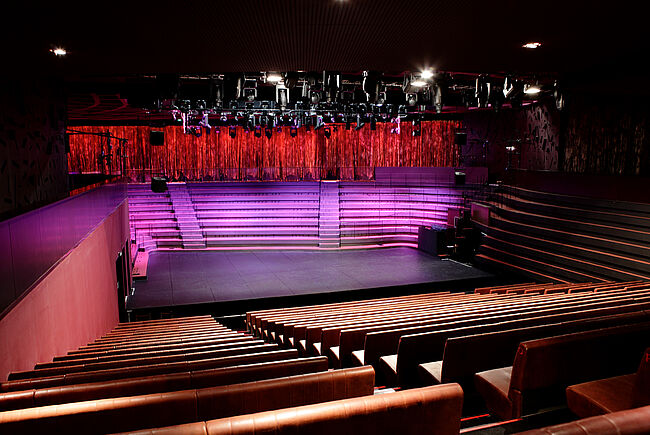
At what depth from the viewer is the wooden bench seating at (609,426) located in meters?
1.08

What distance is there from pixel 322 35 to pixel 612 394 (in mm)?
4512

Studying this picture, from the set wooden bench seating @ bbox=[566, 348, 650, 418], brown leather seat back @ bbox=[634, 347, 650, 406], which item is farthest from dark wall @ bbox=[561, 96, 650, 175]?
brown leather seat back @ bbox=[634, 347, 650, 406]

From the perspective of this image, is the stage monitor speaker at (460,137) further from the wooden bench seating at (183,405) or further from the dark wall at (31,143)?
the wooden bench seating at (183,405)

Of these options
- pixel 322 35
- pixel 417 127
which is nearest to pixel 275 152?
pixel 417 127

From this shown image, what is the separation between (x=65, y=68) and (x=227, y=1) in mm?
3870

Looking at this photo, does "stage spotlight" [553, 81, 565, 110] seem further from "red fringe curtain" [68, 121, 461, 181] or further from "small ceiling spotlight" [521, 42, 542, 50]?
"red fringe curtain" [68, 121, 461, 181]

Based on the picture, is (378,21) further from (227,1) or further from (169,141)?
(169,141)

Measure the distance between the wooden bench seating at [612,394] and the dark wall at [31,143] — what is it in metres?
6.18

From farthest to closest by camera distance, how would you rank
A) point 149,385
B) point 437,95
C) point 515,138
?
point 515,138 < point 437,95 < point 149,385

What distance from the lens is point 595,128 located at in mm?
12523

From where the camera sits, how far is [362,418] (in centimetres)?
133

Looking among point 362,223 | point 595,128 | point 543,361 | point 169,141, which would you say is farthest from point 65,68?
point 169,141

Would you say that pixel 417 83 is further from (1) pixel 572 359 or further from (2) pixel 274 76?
(1) pixel 572 359

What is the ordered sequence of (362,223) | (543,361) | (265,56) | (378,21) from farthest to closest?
(362,223)
(265,56)
(378,21)
(543,361)
